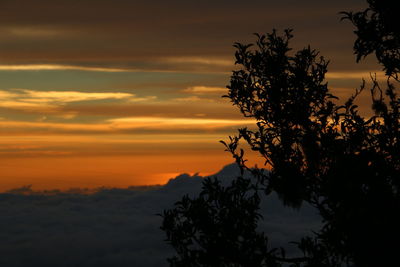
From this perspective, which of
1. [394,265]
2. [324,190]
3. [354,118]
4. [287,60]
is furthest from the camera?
[287,60]

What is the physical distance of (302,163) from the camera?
15547 mm

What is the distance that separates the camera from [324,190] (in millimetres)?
13570

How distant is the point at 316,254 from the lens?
48.9 feet

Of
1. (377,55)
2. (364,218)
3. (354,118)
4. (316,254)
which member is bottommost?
(316,254)

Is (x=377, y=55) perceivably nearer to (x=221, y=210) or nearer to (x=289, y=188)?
(x=289, y=188)

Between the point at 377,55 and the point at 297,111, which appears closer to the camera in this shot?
the point at 377,55

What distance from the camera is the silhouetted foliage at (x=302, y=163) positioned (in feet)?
43.0

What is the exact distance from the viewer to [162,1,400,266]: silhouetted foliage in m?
13.1

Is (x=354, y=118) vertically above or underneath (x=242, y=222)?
above

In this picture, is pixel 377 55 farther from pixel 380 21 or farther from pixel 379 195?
pixel 379 195

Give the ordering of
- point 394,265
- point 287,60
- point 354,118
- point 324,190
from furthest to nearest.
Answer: point 287,60 < point 354,118 < point 324,190 < point 394,265

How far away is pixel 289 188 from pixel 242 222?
1.60 m

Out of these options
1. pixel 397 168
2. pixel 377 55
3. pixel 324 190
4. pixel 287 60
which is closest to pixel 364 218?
pixel 324 190

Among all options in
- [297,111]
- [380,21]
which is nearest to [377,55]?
[380,21]
